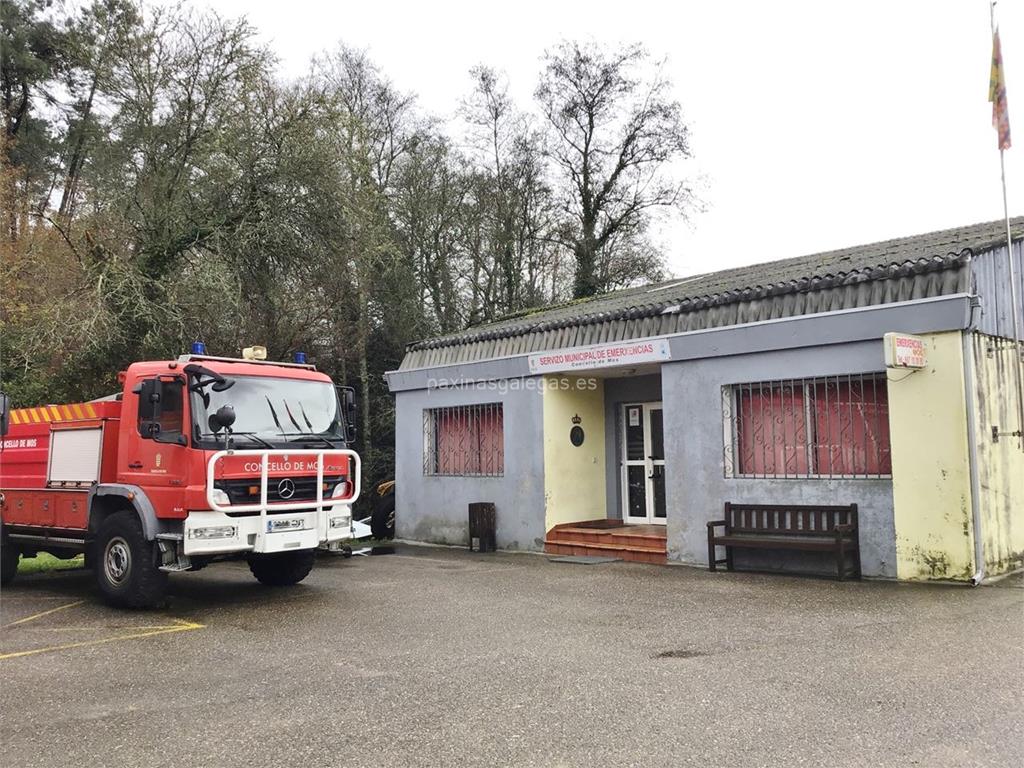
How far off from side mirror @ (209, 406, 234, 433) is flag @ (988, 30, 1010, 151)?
941cm

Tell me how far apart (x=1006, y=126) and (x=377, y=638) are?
927 centimetres

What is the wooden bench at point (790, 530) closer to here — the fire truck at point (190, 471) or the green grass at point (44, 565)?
the fire truck at point (190, 471)

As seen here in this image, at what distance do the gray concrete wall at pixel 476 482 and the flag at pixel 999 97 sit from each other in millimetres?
7305

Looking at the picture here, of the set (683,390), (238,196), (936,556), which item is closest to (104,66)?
(238,196)

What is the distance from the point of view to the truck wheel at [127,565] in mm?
8680

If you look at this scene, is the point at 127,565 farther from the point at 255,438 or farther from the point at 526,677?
the point at 526,677

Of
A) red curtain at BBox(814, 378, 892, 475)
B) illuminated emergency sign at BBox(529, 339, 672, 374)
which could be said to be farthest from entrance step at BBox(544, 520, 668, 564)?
red curtain at BBox(814, 378, 892, 475)

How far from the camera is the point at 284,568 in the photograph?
1062cm

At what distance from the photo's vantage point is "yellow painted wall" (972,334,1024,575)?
946 cm

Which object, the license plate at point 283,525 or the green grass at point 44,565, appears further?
the green grass at point 44,565

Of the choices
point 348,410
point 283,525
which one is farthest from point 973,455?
point 283,525

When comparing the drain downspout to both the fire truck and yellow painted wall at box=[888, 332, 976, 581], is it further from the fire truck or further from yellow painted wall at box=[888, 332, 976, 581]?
the fire truck

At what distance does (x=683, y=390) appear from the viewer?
39.4 feet

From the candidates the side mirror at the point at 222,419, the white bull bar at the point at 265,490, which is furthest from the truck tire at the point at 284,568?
the side mirror at the point at 222,419
